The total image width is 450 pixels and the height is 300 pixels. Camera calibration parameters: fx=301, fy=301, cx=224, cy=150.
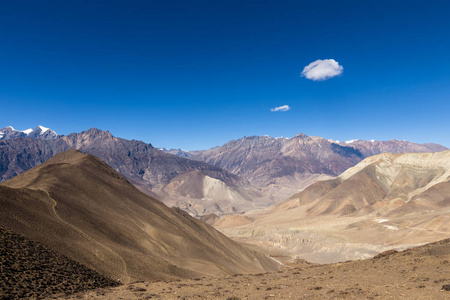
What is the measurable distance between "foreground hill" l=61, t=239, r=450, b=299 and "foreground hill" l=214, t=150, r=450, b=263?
67.2m

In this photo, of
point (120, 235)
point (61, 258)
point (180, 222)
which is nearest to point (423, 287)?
point (61, 258)

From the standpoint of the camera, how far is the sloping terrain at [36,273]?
786 inches

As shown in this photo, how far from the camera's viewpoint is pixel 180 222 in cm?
5978

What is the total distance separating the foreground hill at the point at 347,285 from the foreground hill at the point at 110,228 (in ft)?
30.2

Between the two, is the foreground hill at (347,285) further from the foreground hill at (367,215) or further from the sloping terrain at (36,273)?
the foreground hill at (367,215)

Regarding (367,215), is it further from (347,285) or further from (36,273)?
(36,273)

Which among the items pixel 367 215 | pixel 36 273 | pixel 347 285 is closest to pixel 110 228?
pixel 36 273

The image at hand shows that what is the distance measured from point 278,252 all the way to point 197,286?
7819 cm

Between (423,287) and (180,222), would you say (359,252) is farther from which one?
(423,287)

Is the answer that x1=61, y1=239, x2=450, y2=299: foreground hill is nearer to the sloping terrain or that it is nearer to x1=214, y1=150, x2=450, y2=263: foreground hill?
the sloping terrain

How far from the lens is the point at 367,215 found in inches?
4951

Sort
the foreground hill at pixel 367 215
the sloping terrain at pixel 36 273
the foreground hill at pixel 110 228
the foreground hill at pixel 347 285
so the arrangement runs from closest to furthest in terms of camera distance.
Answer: the foreground hill at pixel 347 285 → the sloping terrain at pixel 36 273 → the foreground hill at pixel 110 228 → the foreground hill at pixel 367 215

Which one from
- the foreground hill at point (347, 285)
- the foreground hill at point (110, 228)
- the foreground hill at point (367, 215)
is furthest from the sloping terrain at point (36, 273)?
the foreground hill at point (367, 215)

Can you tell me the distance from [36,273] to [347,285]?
21.8 m
